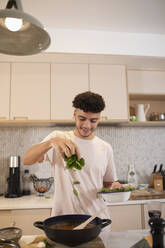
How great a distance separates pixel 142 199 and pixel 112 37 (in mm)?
1908

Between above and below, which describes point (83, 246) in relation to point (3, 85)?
below

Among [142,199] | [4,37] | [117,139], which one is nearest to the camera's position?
[4,37]

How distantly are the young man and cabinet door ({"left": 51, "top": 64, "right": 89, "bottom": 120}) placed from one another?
96 cm

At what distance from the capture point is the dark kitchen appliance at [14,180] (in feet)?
8.46

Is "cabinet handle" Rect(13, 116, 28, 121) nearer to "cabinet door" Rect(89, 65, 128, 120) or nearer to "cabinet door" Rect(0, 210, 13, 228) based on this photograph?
"cabinet door" Rect(89, 65, 128, 120)

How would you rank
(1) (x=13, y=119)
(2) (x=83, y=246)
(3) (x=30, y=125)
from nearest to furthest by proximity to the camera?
(2) (x=83, y=246), (1) (x=13, y=119), (3) (x=30, y=125)

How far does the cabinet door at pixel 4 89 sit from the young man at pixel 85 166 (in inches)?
46.5

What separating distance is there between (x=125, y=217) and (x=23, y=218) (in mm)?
1058

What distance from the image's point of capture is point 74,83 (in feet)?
8.91

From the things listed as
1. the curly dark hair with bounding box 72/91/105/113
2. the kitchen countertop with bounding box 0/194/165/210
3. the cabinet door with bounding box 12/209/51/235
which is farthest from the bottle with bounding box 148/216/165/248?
the cabinet door with bounding box 12/209/51/235

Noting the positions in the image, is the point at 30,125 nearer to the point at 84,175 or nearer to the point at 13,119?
the point at 13,119

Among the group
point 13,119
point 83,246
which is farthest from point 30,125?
point 83,246

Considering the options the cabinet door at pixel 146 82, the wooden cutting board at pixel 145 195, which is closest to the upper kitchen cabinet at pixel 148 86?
the cabinet door at pixel 146 82

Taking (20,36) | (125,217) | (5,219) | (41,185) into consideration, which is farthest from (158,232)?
(41,185)
